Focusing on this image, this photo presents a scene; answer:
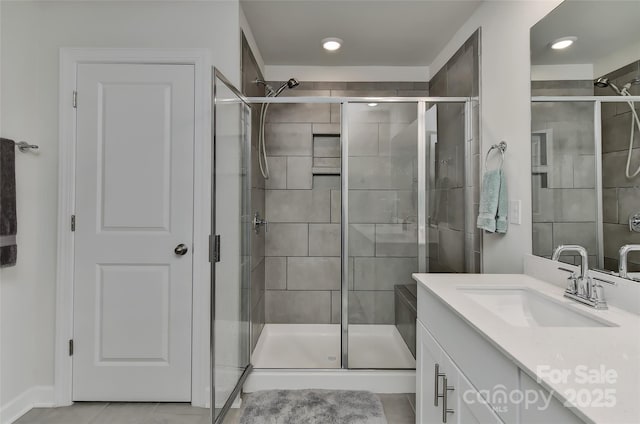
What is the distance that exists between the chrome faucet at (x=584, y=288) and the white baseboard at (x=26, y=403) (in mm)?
2767

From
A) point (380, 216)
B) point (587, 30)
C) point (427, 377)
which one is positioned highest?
point (587, 30)

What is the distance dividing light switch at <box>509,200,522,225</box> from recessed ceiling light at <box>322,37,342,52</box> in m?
1.74

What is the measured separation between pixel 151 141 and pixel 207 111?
38cm

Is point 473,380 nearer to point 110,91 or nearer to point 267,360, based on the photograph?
point 267,360

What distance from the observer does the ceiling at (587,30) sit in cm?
122

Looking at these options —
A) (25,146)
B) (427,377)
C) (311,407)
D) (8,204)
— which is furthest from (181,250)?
(427,377)

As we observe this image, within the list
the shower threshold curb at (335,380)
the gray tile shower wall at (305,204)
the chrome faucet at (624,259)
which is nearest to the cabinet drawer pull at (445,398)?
the chrome faucet at (624,259)

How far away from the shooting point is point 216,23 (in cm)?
212

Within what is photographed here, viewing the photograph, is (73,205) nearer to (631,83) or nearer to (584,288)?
(584,288)

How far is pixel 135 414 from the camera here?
1.99m

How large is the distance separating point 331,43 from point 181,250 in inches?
74.7

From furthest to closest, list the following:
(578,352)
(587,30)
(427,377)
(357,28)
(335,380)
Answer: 1. (357,28)
2. (335,380)
3. (427,377)
4. (587,30)
5. (578,352)

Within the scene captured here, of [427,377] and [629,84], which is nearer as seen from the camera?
[629,84]

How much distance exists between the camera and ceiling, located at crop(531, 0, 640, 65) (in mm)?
1225
